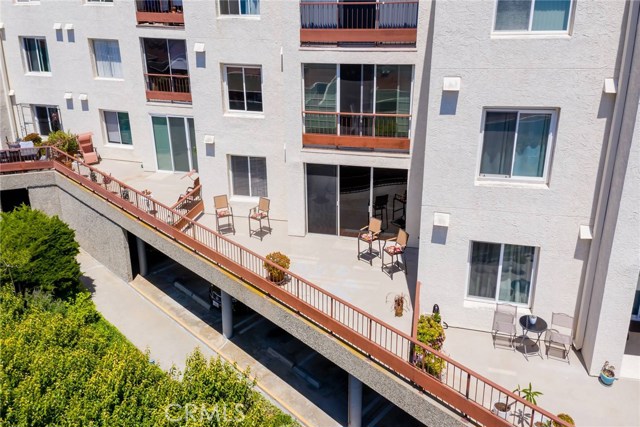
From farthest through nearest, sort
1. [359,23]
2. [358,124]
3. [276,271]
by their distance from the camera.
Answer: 1. [358,124]
2. [359,23]
3. [276,271]

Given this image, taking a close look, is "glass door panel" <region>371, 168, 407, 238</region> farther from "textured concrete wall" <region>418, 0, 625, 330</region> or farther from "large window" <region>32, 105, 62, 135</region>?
"large window" <region>32, 105, 62, 135</region>

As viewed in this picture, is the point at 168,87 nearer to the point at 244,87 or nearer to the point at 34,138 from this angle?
the point at 244,87

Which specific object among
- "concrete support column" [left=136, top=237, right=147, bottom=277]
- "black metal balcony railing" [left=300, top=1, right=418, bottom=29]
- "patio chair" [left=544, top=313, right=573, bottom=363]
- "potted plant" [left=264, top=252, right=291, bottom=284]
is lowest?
"concrete support column" [left=136, top=237, right=147, bottom=277]

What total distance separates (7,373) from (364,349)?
9.48 meters

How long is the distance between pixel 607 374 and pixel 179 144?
65.1 feet

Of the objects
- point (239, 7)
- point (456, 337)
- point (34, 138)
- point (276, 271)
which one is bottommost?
point (456, 337)

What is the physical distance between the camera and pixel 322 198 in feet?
64.2

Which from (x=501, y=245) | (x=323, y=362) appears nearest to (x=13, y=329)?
(x=323, y=362)

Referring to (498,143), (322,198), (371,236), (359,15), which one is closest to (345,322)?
(371,236)

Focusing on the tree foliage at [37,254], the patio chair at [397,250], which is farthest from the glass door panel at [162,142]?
the patio chair at [397,250]

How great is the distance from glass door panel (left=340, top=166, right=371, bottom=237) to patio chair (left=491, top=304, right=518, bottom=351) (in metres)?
6.34

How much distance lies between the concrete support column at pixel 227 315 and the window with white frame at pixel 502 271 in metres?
8.59

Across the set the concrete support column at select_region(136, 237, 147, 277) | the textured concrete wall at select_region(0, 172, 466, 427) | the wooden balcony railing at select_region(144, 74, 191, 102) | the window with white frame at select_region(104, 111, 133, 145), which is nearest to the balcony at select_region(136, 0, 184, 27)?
the wooden balcony railing at select_region(144, 74, 191, 102)

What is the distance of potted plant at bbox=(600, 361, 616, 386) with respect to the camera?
1282 centimetres
